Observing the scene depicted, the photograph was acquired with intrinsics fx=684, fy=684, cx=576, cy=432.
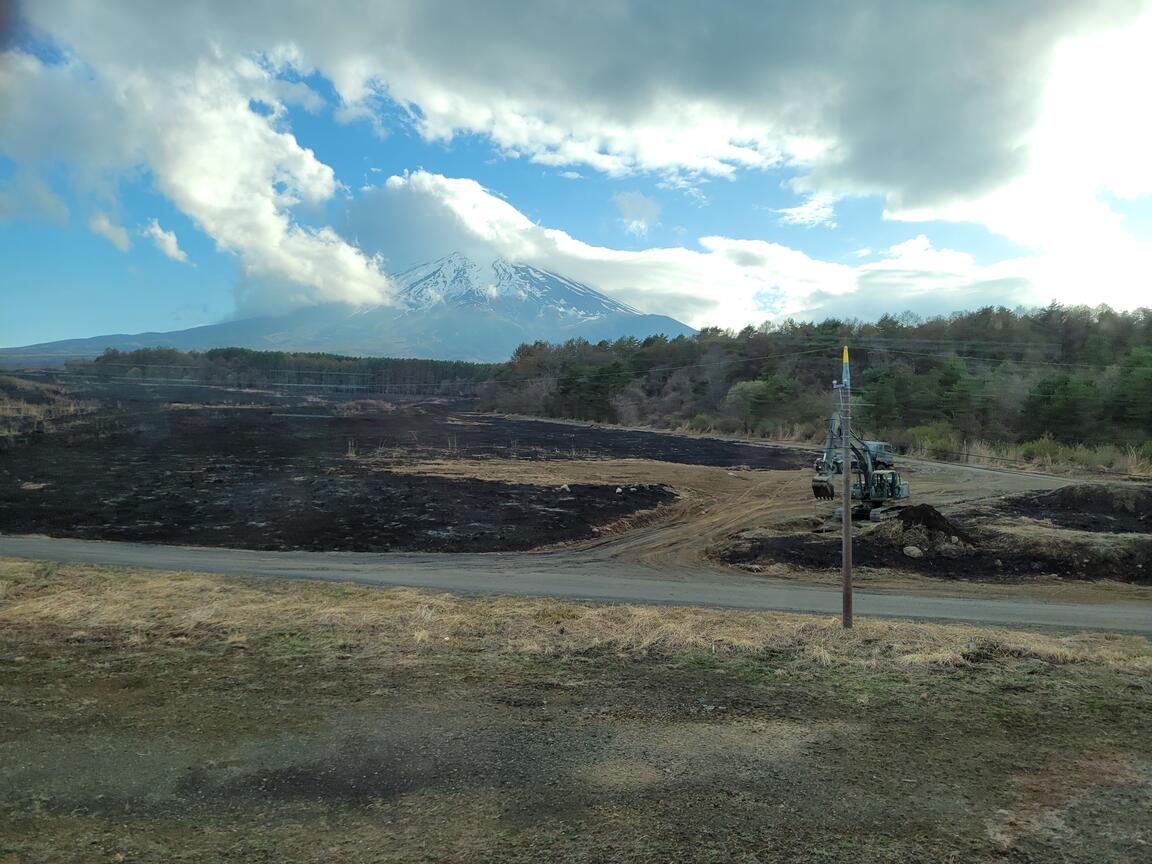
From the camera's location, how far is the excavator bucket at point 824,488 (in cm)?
1894

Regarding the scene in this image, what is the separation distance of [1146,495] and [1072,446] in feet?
72.3

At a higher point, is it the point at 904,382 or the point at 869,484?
the point at 904,382

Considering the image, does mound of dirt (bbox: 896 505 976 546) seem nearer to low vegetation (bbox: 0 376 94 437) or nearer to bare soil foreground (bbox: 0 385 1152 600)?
bare soil foreground (bbox: 0 385 1152 600)

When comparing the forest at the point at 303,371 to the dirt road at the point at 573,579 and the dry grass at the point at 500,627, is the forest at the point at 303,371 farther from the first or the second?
the dry grass at the point at 500,627

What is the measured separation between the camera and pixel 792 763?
5.30 metres

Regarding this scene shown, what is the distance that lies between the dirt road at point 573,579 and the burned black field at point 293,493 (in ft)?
4.81

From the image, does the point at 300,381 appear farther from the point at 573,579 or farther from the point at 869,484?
the point at 573,579

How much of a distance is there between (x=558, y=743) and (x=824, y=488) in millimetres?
15314

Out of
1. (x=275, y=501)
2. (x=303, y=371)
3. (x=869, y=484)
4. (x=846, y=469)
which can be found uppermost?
(x=303, y=371)

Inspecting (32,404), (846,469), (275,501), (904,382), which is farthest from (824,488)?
(32,404)

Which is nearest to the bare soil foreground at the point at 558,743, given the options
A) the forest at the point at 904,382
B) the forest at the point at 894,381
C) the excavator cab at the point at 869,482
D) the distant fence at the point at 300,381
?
the excavator cab at the point at 869,482

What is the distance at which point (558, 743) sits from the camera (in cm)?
564

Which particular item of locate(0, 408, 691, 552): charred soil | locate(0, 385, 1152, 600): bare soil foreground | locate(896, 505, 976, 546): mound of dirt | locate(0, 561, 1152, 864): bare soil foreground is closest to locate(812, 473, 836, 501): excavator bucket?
locate(0, 385, 1152, 600): bare soil foreground

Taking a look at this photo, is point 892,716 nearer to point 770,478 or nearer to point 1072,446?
point 770,478
